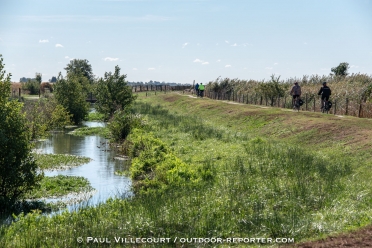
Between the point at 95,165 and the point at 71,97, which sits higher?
the point at 71,97

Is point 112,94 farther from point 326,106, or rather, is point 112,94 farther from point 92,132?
point 326,106

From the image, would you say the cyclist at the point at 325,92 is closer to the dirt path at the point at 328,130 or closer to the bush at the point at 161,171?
the dirt path at the point at 328,130

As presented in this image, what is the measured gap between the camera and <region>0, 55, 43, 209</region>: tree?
16375 mm

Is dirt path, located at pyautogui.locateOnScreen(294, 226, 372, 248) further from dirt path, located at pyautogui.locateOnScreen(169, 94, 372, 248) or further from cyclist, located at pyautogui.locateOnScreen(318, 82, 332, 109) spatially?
cyclist, located at pyautogui.locateOnScreen(318, 82, 332, 109)

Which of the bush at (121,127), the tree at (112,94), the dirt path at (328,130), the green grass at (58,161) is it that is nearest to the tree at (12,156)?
the green grass at (58,161)

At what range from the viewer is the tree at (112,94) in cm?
4703

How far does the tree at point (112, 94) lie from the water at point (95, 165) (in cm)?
774

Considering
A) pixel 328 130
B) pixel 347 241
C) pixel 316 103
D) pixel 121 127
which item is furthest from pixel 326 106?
pixel 347 241

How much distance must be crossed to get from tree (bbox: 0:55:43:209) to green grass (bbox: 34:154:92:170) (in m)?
6.16

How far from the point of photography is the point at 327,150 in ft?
71.4

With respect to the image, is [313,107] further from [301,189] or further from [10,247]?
[10,247]

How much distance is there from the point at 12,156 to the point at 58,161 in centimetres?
951

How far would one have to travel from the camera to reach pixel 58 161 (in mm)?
25750

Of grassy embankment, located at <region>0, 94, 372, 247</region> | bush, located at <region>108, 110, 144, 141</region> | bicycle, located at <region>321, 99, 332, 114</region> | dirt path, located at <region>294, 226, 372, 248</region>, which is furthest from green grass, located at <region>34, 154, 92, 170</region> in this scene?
dirt path, located at <region>294, 226, 372, 248</region>
